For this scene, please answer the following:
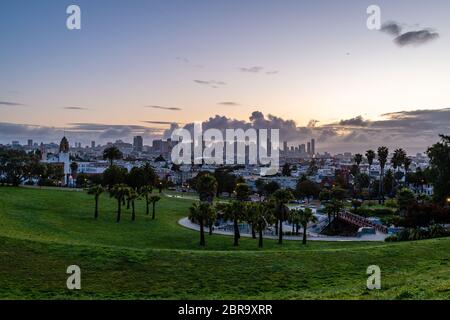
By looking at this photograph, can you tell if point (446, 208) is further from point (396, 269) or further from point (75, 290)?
point (75, 290)

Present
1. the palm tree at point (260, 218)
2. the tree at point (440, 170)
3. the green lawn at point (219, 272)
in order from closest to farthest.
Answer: the green lawn at point (219, 272)
the palm tree at point (260, 218)
the tree at point (440, 170)

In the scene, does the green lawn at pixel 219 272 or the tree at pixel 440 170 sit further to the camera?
the tree at pixel 440 170

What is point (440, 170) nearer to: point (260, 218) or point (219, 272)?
point (260, 218)

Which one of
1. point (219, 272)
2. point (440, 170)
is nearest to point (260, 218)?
point (219, 272)

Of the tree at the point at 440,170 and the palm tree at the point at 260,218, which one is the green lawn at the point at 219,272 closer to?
the palm tree at the point at 260,218

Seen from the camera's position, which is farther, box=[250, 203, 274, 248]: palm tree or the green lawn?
box=[250, 203, 274, 248]: palm tree

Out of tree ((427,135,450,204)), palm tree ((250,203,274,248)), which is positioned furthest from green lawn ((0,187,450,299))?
tree ((427,135,450,204))

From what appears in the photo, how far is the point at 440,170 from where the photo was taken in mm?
52875

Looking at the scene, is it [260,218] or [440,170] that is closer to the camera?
[260,218]

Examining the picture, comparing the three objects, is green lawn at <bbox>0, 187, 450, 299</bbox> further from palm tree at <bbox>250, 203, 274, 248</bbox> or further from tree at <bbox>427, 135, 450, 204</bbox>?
tree at <bbox>427, 135, 450, 204</bbox>

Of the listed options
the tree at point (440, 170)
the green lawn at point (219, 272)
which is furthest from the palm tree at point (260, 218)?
the tree at point (440, 170)

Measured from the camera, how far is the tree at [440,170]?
172 ft

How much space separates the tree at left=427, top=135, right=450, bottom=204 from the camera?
5247cm
